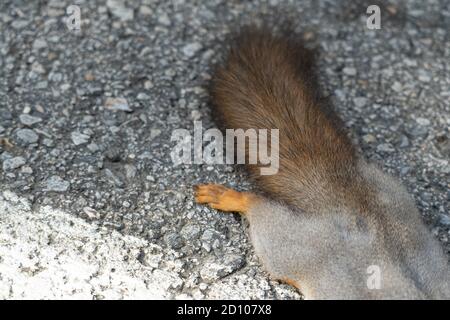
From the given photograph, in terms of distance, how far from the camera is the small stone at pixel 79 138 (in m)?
2.86

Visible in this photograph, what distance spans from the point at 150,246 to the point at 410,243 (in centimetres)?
92

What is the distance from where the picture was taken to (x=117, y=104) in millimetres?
3035

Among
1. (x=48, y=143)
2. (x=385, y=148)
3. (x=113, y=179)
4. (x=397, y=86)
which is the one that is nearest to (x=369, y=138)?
(x=385, y=148)

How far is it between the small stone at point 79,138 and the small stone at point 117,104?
201 millimetres

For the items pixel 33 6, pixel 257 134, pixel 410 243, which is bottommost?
pixel 410 243

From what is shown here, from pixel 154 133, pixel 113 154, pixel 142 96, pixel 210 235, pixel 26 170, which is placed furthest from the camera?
pixel 142 96

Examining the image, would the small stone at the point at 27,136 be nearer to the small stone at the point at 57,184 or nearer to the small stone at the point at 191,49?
the small stone at the point at 57,184

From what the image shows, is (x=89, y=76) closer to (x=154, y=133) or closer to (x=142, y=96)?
(x=142, y=96)

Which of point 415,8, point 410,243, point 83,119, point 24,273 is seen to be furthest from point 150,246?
point 415,8

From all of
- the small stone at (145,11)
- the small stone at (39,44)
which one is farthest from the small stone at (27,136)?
the small stone at (145,11)

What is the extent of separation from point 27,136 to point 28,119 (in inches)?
4.1
